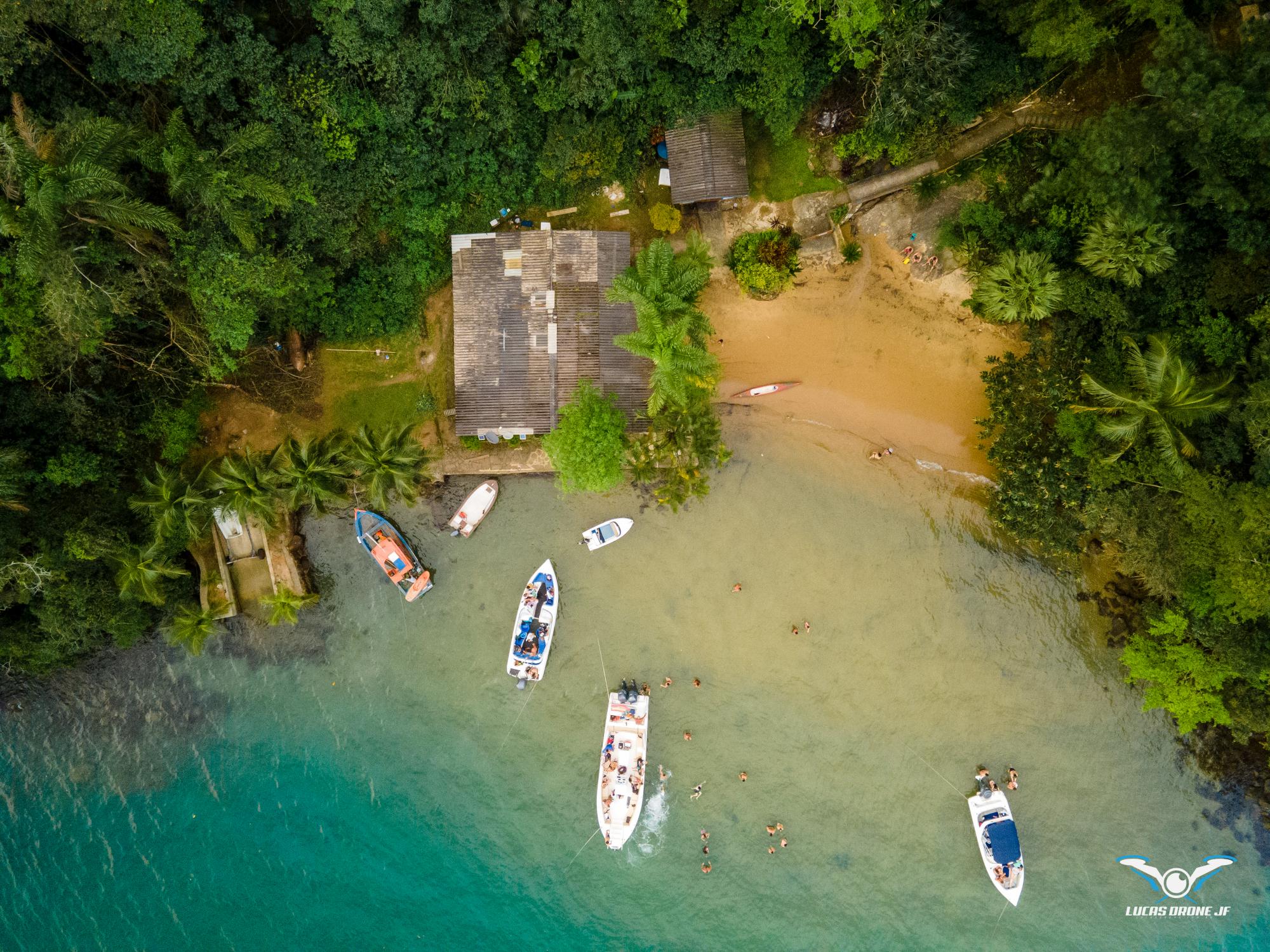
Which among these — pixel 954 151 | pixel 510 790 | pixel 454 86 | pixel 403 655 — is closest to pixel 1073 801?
pixel 510 790

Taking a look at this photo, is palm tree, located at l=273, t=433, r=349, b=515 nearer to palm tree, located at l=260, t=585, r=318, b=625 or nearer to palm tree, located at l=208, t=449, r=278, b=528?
palm tree, located at l=208, t=449, r=278, b=528

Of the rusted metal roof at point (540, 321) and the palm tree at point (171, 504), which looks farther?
the rusted metal roof at point (540, 321)

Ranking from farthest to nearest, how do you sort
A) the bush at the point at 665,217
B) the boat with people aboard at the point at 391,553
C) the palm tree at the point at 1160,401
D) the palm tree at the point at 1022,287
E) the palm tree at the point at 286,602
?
the boat with people aboard at the point at 391,553
the palm tree at the point at 286,602
the bush at the point at 665,217
the palm tree at the point at 1022,287
the palm tree at the point at 1160,401

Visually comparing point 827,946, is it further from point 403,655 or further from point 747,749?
point 403,655

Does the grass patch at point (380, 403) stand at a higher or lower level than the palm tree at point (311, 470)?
higher

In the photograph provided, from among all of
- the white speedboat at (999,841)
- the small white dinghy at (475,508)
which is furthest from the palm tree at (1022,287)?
the small white dinghy at (475,508)

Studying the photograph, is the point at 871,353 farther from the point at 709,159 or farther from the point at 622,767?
the point at 622,767

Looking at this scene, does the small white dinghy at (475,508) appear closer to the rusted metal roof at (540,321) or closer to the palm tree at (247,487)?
the rusted metal roof at (540,321)

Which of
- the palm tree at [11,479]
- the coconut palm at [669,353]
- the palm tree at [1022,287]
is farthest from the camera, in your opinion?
the palm tree at [1022,287]
